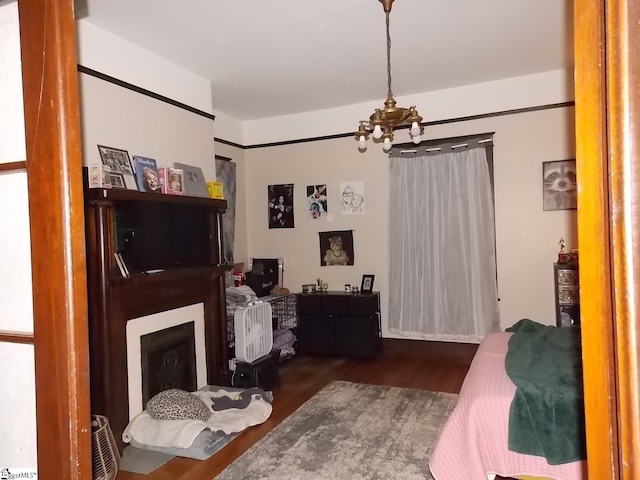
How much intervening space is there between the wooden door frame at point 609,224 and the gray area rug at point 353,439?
87.5 inches

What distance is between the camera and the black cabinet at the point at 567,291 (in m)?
4.30

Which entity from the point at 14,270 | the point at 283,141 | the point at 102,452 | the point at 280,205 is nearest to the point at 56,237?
the point at 14,270

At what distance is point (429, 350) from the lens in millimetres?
5141

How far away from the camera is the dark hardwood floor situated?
285 cm

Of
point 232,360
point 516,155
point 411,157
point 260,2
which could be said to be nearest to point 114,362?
point 232,360

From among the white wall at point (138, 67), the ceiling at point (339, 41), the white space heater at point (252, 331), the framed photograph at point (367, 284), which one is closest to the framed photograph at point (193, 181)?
the white wall at point (138, 67)

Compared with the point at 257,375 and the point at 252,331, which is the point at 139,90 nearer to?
the point at 252,331

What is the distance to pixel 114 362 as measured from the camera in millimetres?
3043

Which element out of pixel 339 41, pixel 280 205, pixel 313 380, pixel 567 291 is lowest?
pixel 313 380

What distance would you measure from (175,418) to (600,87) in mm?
3276

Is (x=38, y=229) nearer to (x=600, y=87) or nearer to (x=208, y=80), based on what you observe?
(x=600, y=87)

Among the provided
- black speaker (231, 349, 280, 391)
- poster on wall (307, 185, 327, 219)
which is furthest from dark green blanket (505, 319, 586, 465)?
poster on wall (307, 185, 327, 219)

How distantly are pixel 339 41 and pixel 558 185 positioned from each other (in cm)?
271

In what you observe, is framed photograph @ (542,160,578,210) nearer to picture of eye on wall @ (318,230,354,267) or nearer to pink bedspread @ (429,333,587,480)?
picture of eye on wall @ (318,230,354,267)
